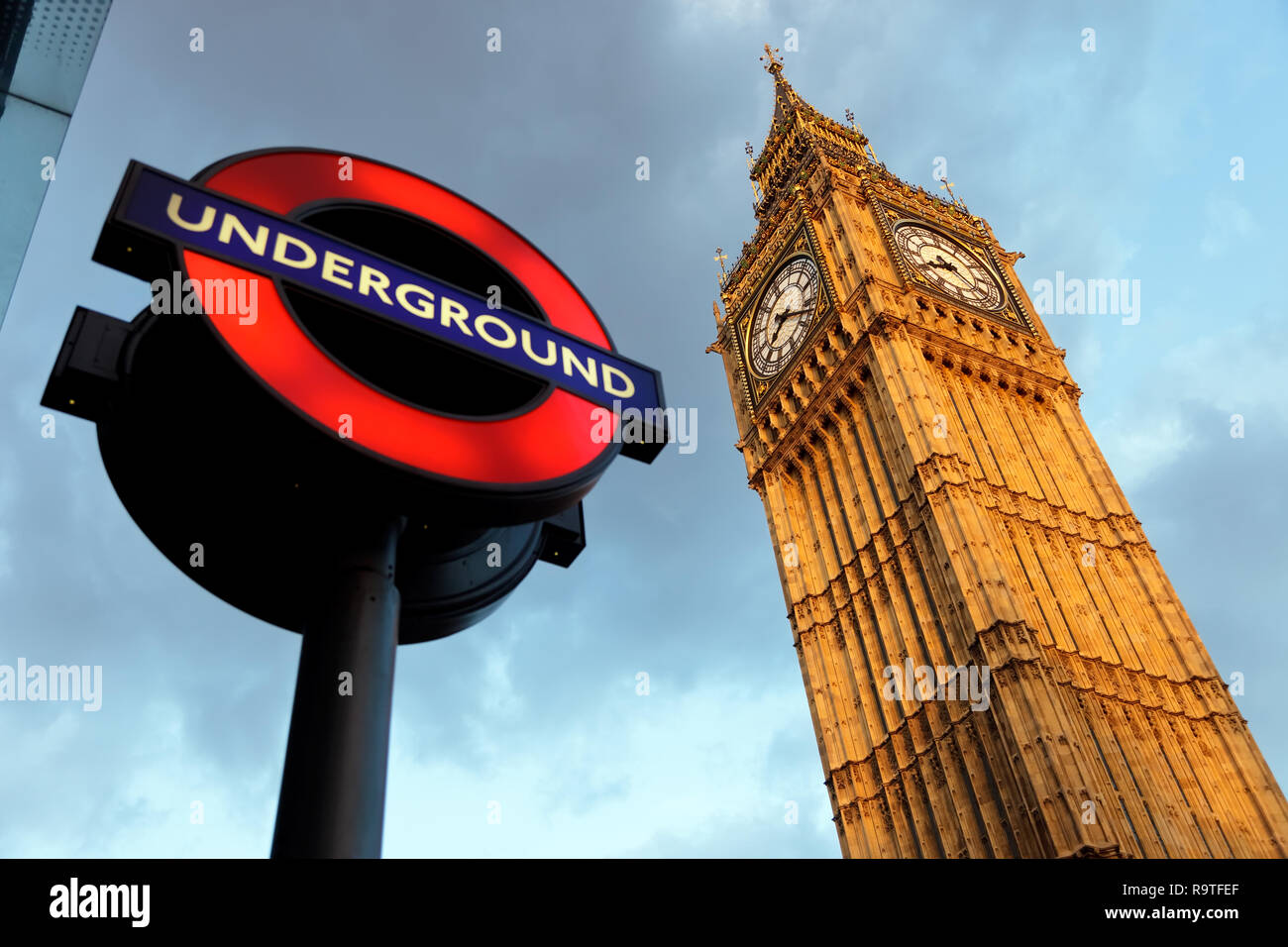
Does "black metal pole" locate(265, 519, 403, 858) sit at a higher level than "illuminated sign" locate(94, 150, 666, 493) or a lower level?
lower

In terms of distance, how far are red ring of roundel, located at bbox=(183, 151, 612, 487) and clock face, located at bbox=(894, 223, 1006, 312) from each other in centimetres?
4277

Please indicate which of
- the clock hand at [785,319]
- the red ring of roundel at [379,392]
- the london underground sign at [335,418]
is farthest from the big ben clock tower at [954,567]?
the london underground sign at [335,418]

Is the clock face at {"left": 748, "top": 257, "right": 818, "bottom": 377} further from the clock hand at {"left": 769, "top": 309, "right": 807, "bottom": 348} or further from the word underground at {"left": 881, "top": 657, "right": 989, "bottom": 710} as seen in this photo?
the word underground at {"left": 881, "top": 657, "right": 989, "bottom": 710}

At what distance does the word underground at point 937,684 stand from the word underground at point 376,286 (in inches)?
1113

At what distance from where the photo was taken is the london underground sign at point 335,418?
4766 millimetres

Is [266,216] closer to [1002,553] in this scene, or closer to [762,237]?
[1002,553]

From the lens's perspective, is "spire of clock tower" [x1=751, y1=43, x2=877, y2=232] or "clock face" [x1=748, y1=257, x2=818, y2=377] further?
"spire of clock tower" [x1=751, y1=43, x2=877, y2=232]

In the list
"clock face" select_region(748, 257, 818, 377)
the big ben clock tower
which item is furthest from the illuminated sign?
"clock face" select_region(748, 257, 818, 377)

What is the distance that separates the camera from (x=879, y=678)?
37125mm

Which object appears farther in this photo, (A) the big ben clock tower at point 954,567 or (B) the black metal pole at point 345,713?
(A) the big ben clock tower at point 954,567

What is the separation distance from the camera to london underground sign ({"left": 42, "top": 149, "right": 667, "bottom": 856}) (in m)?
4.77
